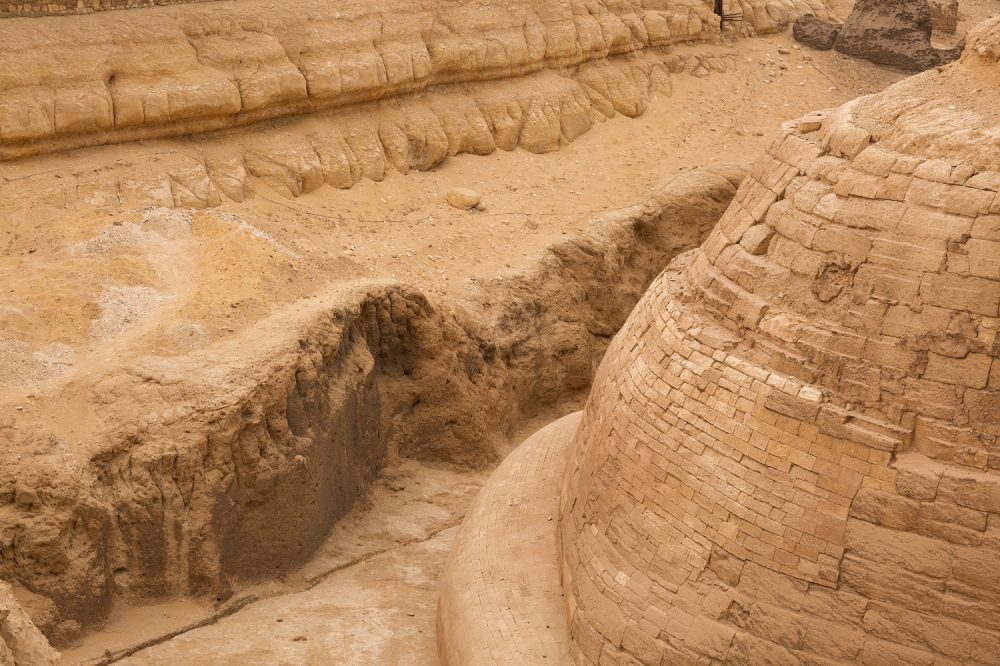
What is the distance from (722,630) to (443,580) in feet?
8.92

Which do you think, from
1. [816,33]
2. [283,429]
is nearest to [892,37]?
[816,33]

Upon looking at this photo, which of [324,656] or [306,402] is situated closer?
[324,656]

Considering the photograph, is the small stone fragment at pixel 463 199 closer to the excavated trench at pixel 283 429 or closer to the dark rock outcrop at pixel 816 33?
the excavated trench at pixel 283 429

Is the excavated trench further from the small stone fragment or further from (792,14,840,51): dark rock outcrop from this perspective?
(792,14,840,51): dark rock outcrop

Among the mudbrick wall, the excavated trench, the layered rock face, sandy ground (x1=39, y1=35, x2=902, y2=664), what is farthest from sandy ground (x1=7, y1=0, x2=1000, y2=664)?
the layered rock face

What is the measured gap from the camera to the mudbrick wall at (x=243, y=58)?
1200cm

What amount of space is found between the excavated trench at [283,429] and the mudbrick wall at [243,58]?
3055 mm

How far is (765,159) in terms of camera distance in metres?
7.78

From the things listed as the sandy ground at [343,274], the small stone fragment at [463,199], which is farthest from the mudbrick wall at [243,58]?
the small stone fragment at [463,199]

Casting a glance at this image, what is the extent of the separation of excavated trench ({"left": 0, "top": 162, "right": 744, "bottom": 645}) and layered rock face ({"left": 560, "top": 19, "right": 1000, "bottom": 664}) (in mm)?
3283

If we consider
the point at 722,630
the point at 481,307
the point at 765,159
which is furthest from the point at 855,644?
the point at 481,307

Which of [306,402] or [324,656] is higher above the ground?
[306,402]

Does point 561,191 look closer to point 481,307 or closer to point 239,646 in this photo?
point 481,307

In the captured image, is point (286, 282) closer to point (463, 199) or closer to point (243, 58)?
point (243, 58)
